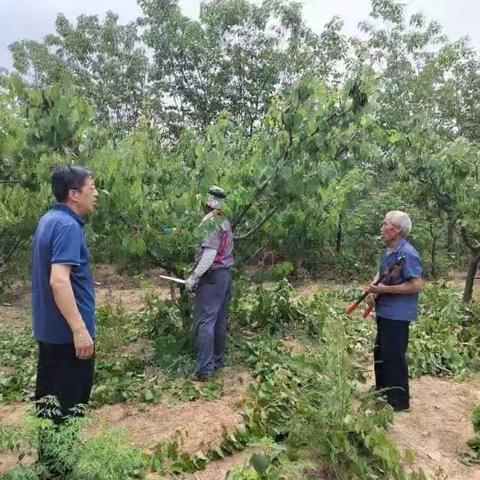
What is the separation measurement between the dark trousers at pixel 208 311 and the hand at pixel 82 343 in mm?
2274

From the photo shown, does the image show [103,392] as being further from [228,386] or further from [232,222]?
[232,222]

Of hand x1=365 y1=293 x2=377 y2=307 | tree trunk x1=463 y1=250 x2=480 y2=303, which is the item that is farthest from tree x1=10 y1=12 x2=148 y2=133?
hand x1=365 y1=293 x2=377 y2=307

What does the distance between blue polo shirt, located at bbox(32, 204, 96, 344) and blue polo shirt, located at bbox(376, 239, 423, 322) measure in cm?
240

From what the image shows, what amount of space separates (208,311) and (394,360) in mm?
1628

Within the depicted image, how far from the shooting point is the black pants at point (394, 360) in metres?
4.72

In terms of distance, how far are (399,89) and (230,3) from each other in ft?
15.8

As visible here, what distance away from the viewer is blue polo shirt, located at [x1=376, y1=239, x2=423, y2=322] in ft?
15.1

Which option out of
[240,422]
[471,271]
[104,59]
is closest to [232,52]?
[104,59]

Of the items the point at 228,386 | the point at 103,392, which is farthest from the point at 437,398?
the point at 103,392

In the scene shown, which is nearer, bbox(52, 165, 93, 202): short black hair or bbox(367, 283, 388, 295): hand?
bbox(52, 165, 93, 202): short black hair

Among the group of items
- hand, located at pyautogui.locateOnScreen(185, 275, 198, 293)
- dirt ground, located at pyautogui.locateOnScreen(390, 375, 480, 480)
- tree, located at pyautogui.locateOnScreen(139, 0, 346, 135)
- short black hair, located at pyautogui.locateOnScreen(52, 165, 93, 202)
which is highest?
tree, located at pyautogui.locateOnScreen(139, 0, 346, 135)

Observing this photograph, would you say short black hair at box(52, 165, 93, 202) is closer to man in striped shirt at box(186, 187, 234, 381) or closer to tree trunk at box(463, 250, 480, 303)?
man in striped shirt at box(186, 187, 234, 381)

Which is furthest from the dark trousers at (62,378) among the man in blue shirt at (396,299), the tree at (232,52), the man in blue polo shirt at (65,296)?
the tree at (232,52)

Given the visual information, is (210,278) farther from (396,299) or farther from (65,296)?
(65,296)
